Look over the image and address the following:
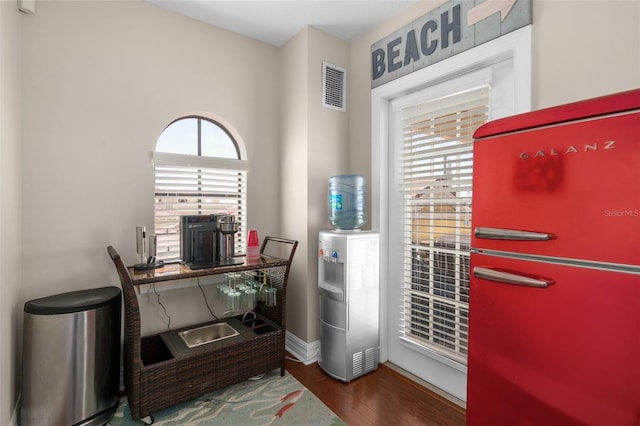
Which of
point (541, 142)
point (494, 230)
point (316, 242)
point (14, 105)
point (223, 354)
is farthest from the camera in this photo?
point (316, 242)

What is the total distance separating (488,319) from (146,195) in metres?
2.39

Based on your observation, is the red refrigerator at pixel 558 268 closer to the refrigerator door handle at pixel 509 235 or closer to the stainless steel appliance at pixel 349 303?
the refrigerator door handle at pixel 509 235

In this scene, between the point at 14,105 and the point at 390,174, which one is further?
the point at 390,174

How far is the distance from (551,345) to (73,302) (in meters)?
2.38

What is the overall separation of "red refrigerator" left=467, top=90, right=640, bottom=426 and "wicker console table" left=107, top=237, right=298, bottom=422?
1.44 meters

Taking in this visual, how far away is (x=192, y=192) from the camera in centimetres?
267

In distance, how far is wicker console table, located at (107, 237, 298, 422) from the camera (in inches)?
72.8

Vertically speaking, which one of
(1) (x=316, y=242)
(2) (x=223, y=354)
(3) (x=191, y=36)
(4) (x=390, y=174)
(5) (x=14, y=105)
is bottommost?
(2) (x=223, y=354)

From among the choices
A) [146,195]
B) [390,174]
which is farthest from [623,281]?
[146,195]

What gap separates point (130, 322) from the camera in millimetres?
1840

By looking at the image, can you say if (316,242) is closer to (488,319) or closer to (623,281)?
(488,319)

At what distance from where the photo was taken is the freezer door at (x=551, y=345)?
97 centimetres

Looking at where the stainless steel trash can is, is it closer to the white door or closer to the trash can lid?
the trash can lid

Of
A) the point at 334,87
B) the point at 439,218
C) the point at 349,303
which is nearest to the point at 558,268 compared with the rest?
the point at 439,218
